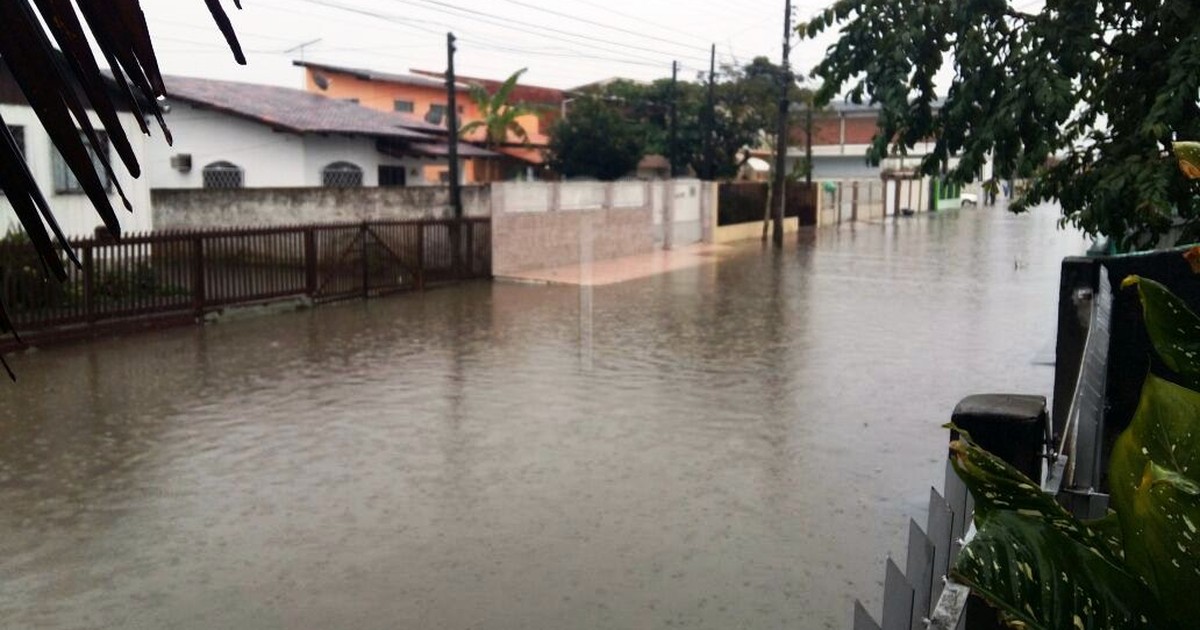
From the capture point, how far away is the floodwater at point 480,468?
16.3ft

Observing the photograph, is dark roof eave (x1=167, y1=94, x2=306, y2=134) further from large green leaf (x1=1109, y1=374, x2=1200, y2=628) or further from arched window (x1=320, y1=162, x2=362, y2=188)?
large green leaf (x1=1109, y1=374, x2=1200, y2=628)

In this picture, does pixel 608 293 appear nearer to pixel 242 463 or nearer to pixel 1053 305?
pixel 1053 305

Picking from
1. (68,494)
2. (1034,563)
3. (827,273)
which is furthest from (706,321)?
(1034,563)

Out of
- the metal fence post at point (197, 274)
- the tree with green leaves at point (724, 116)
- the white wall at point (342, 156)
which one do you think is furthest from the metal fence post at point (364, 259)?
the tree with green leaves at point (724, 116)

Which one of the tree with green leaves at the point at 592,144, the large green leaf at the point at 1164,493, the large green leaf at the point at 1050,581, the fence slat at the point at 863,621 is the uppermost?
the tree with green leaves at the point at 592,144

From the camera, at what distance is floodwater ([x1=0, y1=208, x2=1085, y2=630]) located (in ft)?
16.3

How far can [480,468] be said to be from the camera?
7.11 meters

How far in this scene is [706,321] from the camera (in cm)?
1439

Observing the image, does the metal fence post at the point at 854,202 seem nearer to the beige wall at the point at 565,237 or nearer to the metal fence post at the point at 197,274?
the beige wall at the point at 565,237

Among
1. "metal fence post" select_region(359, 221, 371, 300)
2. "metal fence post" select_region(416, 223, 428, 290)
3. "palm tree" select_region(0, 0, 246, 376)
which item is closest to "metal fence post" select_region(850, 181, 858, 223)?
"metal fence post" select_region(416, 223, 428, 290)

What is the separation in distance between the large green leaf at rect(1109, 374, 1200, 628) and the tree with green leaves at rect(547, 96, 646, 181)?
34.8 meters

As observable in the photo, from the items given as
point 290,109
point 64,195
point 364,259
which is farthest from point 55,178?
point 290,109

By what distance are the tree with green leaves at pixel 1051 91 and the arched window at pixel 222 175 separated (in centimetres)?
2009

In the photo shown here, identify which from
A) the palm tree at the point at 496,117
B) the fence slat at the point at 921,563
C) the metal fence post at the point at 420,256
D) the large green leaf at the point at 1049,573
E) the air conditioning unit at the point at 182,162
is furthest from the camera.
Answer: the palm tree at the point at 496,117
